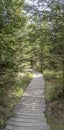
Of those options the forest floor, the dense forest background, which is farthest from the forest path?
the dense forest background

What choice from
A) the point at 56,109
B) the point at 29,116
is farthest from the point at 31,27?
the point at 29,116

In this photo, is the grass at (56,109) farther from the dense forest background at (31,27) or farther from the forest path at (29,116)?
the dense forest background at (31,27)

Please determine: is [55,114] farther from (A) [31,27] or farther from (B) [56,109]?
(A) [31,27]

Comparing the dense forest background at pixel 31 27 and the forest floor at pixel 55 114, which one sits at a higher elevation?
the dense forest background at pixel 31 27

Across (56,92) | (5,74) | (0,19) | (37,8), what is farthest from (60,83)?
(0,19)

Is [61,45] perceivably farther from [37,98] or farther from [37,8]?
[37,98]

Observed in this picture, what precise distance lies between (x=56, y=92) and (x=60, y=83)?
0.63m

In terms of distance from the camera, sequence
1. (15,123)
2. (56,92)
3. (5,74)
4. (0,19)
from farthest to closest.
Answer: (56,92), (5,74), (0,19), (15,123)

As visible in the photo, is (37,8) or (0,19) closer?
(0,19)

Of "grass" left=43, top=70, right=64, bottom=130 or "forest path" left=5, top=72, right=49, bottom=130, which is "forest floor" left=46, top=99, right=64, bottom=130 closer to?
"grass" left=43, top=70, right=64, bottom=130

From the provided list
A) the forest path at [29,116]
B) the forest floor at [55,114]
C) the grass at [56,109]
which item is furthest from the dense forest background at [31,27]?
the forest floor at [55,114]

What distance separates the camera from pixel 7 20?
28.6 feet

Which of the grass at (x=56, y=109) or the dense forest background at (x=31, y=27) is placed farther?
the dense forest background at (x=31, y=27)

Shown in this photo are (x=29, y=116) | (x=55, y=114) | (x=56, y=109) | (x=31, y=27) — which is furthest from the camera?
(x=31, y=27)
